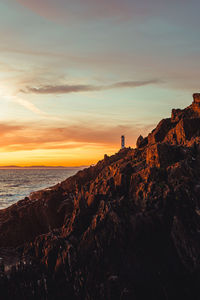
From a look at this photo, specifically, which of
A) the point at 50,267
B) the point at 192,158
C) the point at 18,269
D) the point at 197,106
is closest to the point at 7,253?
the point at 18,269

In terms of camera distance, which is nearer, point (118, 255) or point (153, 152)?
point (118, 255)

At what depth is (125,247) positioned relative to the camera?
2436 cm

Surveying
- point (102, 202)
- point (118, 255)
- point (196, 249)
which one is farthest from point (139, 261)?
point (102, 202)

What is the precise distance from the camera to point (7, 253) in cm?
3008

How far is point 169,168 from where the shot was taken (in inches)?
1187

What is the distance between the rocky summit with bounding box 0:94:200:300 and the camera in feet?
71.7

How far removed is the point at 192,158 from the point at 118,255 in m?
15.9

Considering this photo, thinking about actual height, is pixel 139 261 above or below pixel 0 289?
above

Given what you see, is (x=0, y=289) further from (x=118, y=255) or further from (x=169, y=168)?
(x=169, y=168)

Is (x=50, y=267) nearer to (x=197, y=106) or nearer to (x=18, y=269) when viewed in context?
(x=18, y=269)

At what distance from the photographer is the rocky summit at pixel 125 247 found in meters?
21.9

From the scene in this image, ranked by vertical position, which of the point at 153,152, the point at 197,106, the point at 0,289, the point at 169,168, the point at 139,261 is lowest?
the point at 0,289

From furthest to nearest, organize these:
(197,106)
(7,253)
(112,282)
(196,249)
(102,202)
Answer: (197,106) < (7,253) < (102,202) < (196,249) < (112,282)

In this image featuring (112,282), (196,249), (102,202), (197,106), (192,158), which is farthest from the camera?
(197,106)
